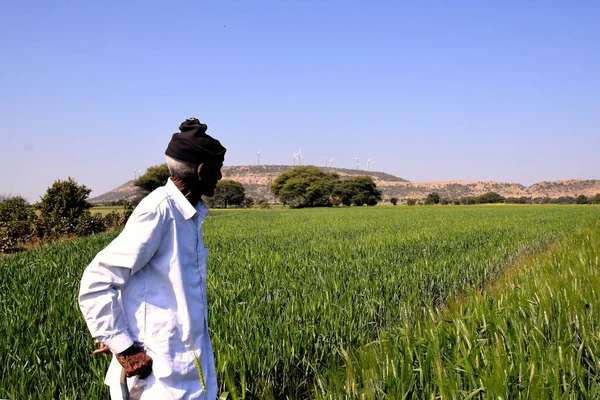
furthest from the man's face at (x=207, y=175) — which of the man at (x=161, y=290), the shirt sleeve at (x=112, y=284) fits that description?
the shirt sleeve at (x=112, y=284)

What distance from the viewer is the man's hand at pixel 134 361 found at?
1.94 m

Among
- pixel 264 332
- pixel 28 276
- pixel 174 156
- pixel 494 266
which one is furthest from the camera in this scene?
pixel 494 266

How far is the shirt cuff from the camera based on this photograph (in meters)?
1.90

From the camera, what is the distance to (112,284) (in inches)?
76.1

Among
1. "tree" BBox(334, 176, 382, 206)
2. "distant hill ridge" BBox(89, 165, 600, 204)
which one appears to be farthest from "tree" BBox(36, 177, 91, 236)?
"distant hill ridge" BBox(89, 165, 600, 204)

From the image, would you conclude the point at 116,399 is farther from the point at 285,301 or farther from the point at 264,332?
the point at 285,301

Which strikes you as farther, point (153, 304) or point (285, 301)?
point (285, 301)

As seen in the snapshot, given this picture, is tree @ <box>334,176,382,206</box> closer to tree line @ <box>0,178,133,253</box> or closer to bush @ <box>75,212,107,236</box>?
bush @ <box>75,212,107,236</box>

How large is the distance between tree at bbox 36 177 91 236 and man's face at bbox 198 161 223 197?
2086 centimetres

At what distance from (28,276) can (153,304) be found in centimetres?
629

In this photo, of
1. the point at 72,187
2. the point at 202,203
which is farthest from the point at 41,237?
the point at 202,203

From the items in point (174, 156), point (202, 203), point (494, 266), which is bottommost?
point (494, 266)

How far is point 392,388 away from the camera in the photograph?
8.73ft

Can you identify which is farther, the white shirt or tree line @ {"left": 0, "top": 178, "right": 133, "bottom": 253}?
tree line @ {"left": 0, "top": 178, "right": 133, "bottom": 253}
